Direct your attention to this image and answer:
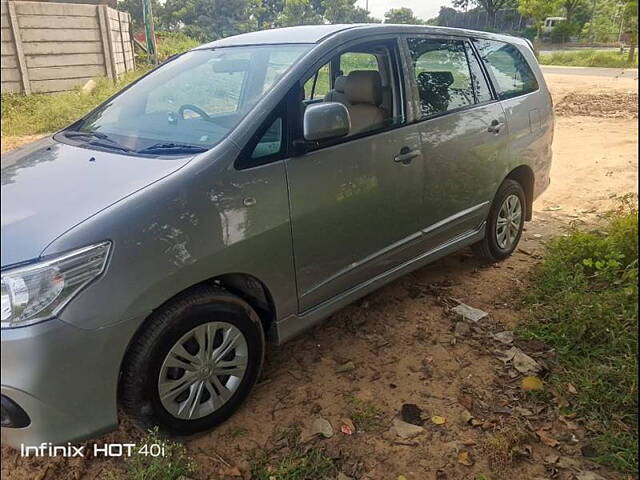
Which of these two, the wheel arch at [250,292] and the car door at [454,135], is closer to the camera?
the wheel arch at [250,292]

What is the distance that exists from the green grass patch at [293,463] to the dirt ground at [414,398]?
4cm

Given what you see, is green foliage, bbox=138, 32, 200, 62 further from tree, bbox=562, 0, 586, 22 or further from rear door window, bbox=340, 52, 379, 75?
tree, bbox=562, 0, 586, 22

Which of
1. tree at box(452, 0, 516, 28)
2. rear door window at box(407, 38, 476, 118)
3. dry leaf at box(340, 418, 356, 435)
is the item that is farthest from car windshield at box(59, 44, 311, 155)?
tree at box(452, 0, 516, 28)

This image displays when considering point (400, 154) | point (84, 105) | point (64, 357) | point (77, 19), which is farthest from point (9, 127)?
point (400, 154)

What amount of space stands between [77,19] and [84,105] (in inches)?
23.8

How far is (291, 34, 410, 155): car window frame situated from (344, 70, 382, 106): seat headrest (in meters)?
0.11

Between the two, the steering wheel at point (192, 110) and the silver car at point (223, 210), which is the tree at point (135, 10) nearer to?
the silver car at point (223, 210)

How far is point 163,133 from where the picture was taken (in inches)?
102

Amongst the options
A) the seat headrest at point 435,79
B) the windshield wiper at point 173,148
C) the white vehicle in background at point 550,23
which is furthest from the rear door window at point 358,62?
the white vehicle in background at point 550,23

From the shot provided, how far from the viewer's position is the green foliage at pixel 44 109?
2902mm

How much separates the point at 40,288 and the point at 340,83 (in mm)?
2296

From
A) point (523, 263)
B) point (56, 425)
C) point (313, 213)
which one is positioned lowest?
point (523, 263)

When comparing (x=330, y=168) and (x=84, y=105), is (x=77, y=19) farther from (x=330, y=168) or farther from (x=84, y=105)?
(x=330, y=168)

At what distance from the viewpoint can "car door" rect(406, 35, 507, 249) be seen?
3.29 metres
